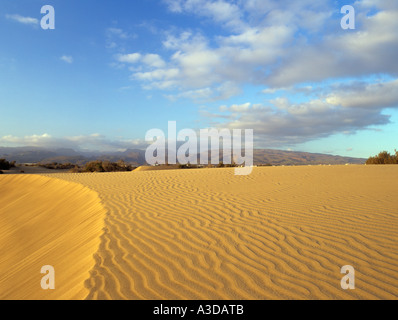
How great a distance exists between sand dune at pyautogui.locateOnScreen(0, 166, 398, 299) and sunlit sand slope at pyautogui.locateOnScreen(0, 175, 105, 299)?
292 mm

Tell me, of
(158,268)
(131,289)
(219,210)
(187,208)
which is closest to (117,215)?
(187,208)

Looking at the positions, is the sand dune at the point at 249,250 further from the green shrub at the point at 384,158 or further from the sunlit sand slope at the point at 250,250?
the green shrub at the point at 384,158

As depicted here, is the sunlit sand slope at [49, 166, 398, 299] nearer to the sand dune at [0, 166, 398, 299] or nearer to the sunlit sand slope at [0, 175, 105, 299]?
the sand dune at [0, 166, 398, 299]

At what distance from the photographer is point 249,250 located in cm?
368

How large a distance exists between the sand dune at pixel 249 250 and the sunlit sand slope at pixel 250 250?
1 centimetres

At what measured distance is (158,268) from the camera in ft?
10.6

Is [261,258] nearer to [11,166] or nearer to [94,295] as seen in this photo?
[94,295]

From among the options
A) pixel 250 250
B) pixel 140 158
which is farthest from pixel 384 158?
pixel 140 158

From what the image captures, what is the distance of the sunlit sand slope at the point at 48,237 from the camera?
137 inches

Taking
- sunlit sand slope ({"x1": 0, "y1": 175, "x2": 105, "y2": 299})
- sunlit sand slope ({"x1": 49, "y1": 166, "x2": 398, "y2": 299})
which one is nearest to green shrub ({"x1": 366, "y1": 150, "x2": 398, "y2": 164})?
sunlit sand slope ({"x1": 49, "y1": 166, "x2": 398, "y2": 299})

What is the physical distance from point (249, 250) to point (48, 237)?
18.5 ft

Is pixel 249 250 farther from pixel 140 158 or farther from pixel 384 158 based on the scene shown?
pixel 140 158
